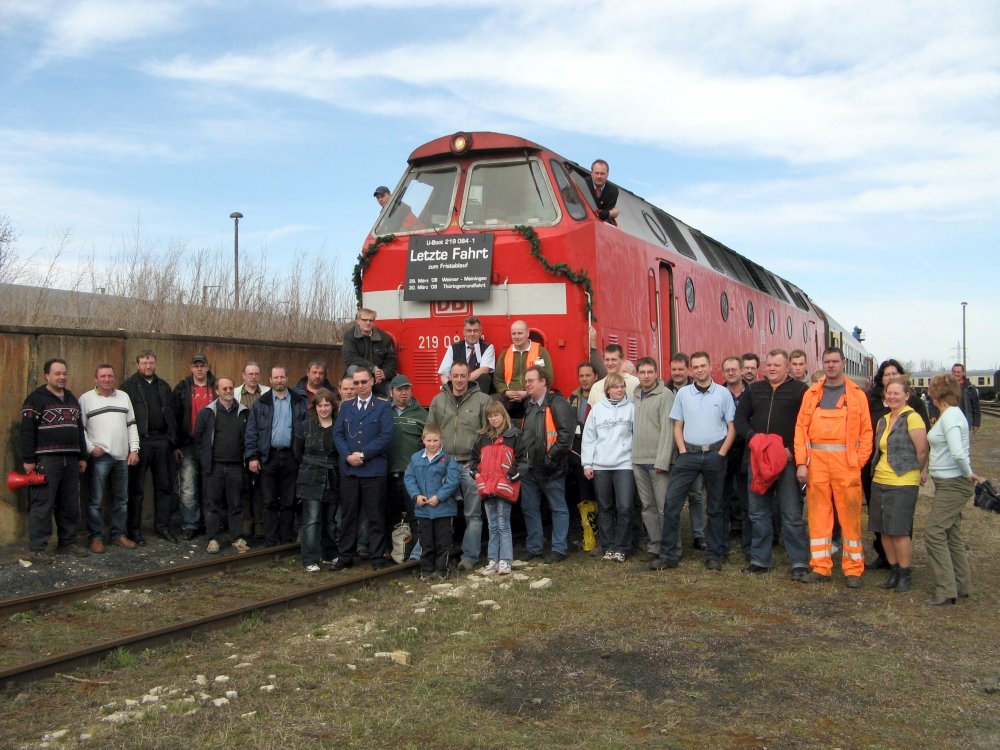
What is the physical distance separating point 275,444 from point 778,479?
15.9ft

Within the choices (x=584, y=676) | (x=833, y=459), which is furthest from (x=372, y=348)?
(x=584, y=676)

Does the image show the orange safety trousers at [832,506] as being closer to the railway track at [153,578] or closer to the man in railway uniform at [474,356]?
the man in railway uniform at [474,356]

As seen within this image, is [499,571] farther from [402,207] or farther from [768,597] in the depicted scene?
[402,207]

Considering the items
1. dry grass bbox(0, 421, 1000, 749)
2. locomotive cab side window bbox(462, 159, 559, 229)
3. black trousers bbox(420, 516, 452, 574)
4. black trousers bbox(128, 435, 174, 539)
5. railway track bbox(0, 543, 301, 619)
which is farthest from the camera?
locomotive cab side window bbox(462, 159, 559, 229)

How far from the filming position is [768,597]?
23.8 ft

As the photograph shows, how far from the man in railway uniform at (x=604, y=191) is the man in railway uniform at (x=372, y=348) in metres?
2.75

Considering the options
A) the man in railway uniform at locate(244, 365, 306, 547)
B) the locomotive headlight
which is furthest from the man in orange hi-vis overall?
the man in railway uniform at locate(244, 365, 306, 547)

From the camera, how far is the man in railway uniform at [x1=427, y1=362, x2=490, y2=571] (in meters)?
8.58

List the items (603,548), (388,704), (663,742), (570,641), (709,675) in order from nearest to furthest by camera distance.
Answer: (663,742) → (388,704) → (709,675) → (570,641) → (603,548)

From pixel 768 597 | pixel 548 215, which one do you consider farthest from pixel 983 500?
pixel 548 215

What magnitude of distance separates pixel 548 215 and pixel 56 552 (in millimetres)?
5811

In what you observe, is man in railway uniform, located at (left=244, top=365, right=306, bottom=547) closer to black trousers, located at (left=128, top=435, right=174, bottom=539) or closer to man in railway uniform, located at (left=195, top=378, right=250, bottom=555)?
man in railway uniform, located at (left=195, top=378, right=250, bottom=555)

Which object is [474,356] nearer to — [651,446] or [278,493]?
[651,446]

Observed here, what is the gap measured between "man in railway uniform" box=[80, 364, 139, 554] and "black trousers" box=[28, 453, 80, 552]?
0.75 feet
